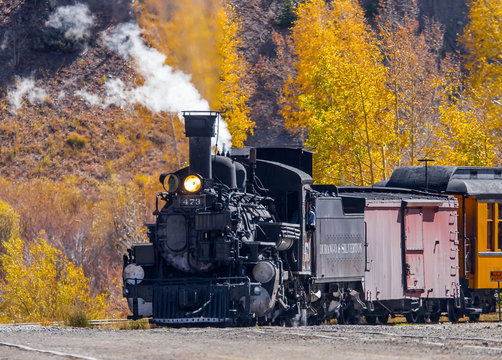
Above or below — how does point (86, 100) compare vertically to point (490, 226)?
above

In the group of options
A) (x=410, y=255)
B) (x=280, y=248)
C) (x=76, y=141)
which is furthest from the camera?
(x=76, y=141)

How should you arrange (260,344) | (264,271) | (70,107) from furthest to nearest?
(70,107) < (264,271) < (260,344)

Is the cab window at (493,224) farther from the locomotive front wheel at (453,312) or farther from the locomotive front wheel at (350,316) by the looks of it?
the locomotive front wheel at (350,316)

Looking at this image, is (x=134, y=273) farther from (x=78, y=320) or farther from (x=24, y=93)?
(x=24, y=93)

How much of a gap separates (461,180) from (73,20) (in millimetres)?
42477

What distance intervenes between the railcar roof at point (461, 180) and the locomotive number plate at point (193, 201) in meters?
8.39

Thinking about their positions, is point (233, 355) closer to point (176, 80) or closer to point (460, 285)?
point (460, 285)

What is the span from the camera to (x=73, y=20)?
6112 cm

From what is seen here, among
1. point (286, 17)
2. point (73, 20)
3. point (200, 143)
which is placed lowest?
point (200, 143)

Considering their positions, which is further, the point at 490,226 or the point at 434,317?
the point at 434,317

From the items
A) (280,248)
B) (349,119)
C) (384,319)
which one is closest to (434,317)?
(384,319)

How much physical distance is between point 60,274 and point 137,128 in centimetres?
2078

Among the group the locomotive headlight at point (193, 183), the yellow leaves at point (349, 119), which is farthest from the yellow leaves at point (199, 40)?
the locomotive headlight at point (193, 183)

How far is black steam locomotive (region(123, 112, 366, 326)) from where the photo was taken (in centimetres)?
1664
